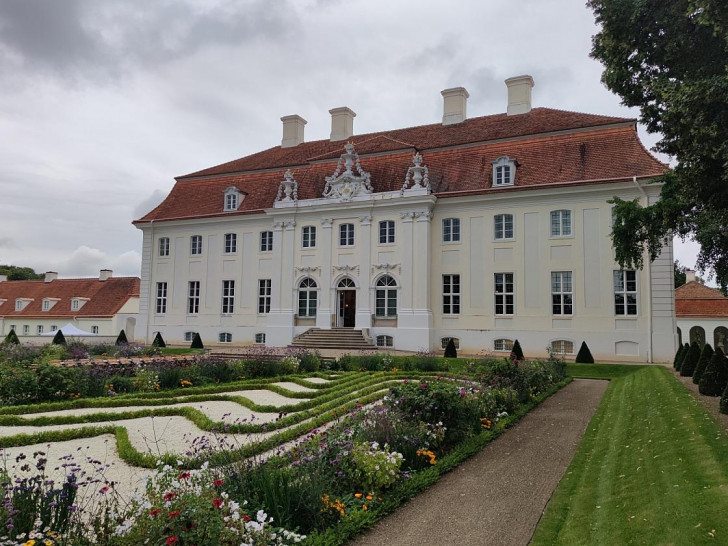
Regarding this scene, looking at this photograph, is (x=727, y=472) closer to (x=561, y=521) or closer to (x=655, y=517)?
(x=655, y=517)

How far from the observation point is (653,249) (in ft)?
50.2

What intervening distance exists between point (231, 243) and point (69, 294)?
20.4 metres

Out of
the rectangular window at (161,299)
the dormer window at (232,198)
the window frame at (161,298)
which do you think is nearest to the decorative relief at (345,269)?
the dormer window at (232,198)

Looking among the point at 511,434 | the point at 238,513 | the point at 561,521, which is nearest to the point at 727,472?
the point at 561,521

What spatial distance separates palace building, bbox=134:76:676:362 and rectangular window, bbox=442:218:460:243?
0.18ft

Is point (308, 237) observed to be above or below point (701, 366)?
above

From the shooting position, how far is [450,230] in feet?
88.7

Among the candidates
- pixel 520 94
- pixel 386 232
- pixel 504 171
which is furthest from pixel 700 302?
pixel 386 232

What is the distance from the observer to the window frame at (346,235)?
2856 centimetres

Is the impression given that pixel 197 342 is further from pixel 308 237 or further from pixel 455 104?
pixel 455 104

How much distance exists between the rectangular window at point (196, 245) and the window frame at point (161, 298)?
2721 mm

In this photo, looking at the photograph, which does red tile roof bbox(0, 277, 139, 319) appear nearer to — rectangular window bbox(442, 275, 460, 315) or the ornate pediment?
the ornate pediment

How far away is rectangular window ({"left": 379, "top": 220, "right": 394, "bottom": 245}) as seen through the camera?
2766 cm

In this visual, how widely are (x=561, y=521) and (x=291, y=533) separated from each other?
106 inches
